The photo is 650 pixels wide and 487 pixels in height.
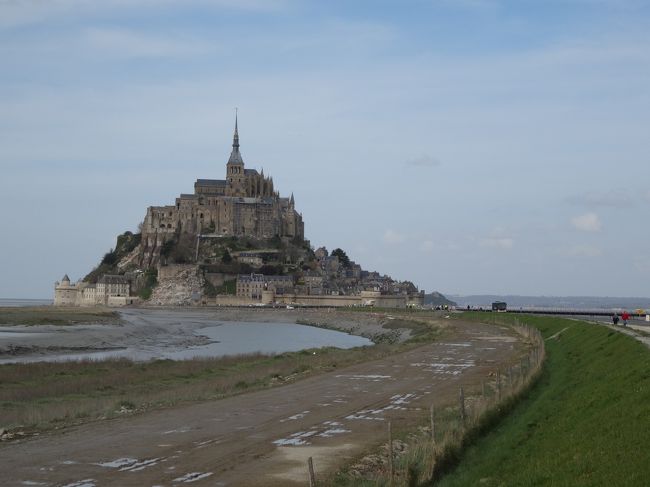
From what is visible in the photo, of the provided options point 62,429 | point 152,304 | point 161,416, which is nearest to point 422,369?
point 161,416

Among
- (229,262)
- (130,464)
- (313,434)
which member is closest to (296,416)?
(313,434)

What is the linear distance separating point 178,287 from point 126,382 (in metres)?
128

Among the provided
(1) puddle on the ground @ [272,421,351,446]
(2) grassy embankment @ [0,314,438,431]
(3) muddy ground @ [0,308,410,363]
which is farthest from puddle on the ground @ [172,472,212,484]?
(3) muddy ground @ [0,308,410,363]

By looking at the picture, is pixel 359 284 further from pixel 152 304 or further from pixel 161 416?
pixel 161 416

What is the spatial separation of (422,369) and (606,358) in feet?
32.2

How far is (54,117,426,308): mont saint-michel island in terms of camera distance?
6132 inches

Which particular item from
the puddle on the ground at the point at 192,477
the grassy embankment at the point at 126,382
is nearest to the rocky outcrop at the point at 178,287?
the grassy embankment at the point at 126,382

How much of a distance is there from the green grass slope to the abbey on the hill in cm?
14275

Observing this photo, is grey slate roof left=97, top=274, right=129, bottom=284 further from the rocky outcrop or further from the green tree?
the green tree

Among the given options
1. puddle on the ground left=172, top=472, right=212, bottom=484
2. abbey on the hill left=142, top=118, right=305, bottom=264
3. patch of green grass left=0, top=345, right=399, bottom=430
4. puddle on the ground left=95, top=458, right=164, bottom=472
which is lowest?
patch of green grass left=0, top=345, right=399, bottom=430

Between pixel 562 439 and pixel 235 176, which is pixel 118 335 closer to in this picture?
pixel 562 439

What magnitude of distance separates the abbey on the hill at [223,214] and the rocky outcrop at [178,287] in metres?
9.51

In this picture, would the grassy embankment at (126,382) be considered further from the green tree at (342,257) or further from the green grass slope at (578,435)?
the green tree at (342,257)

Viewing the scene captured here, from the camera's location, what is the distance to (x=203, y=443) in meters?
16.0
